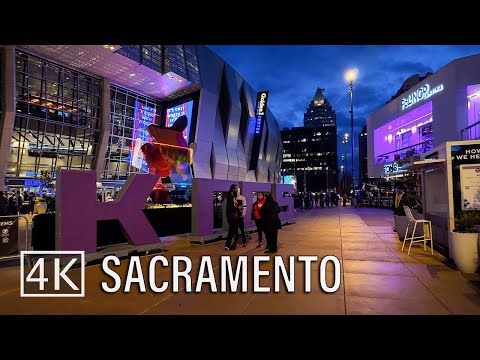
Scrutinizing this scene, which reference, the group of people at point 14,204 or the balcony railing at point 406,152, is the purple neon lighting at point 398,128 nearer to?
the balcony railing at point 406,152

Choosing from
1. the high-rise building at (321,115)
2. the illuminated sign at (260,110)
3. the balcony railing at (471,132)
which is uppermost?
the high-rise building at (321,115)

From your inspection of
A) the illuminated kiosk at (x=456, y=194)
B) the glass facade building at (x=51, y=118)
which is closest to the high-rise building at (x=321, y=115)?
the glass facade building at (x=51, y=118)

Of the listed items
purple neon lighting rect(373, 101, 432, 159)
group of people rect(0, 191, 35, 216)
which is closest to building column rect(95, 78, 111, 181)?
group of people rect(0, 191, 35, 216)

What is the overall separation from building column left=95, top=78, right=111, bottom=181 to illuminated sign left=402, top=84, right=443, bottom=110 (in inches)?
1152

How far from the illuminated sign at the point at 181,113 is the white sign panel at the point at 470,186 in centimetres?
3362

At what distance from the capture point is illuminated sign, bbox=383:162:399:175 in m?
35.1

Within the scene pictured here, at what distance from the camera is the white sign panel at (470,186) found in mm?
7797

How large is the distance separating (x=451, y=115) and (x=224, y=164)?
995 inches

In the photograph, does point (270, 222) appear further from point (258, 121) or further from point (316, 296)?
point (258, 121)

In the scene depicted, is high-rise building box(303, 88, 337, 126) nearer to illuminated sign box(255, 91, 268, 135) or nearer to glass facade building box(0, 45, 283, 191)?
illuminated sign box(255, 91, 268, 135)
